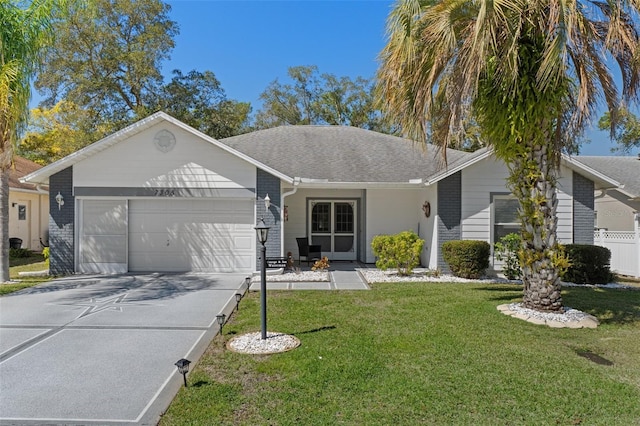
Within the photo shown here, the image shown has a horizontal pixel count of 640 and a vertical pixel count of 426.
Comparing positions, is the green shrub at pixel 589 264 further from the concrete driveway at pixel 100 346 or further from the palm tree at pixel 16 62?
the palm tree at pixel 16 62

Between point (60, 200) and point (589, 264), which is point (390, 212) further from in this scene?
point (60, 200)

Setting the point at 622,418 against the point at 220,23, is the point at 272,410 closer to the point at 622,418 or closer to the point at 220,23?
the point at 622,418

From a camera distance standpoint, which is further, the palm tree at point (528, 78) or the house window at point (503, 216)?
the house window at point (503, 216)

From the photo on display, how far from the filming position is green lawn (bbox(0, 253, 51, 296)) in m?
10.1

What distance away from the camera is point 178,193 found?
12055mm

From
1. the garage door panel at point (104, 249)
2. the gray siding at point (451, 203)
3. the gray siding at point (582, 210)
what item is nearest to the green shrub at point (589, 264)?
the gray siding at point (582, 210)

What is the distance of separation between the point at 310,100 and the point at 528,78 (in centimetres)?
2781

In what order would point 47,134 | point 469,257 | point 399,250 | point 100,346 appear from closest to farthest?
point 100,346 → point 469,257 → point 399,250 → point 47,134

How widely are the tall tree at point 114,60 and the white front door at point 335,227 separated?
564 inches

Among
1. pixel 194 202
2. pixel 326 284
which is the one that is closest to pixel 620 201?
pixel 326 284

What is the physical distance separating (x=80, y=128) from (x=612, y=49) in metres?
25.9

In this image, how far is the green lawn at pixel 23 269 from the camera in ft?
33.1

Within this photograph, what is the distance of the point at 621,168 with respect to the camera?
1970cm

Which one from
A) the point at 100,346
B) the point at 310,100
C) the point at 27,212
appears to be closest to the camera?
the point at 100,346
